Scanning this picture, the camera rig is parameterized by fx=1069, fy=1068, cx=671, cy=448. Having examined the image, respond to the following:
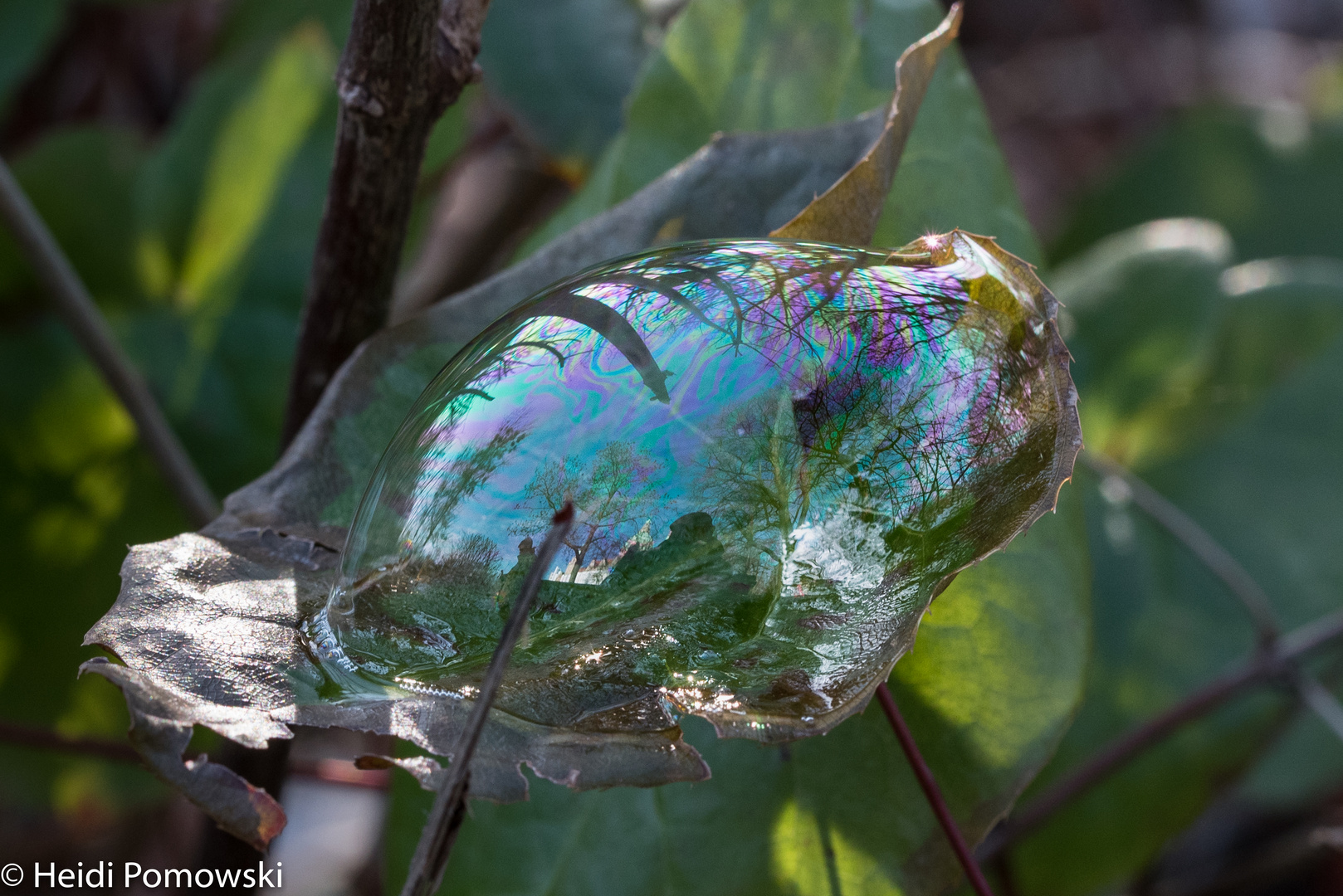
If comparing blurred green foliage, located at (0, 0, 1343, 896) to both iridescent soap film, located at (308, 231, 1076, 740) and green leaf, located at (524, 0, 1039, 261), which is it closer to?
green leaf, located at (524, 0, 1039, 261)

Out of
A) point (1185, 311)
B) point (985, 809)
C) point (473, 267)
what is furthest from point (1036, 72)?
point (985, 809)

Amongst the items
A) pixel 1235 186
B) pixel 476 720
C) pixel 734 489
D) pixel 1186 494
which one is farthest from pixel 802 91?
pixel 1235 186

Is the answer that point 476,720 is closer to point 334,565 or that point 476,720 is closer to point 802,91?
point 334,565

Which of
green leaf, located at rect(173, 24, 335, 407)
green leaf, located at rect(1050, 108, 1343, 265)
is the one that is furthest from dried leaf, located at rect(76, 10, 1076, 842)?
green leaf, located at rect(1050, 108, 1343, 265)

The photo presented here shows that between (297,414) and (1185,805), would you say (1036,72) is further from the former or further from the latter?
(297,414)

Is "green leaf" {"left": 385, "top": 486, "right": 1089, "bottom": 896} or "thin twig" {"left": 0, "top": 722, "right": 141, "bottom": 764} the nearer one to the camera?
"green leaf" {"left": 385, "top": 486, "right": 1089, "bottom": 896}
